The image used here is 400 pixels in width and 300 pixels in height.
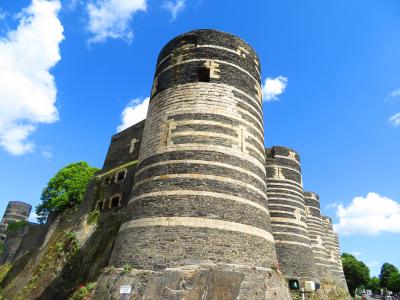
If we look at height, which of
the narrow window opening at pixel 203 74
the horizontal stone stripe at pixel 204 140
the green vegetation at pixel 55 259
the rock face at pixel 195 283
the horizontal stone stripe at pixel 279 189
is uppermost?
the narrow window opening at pixel 203 74

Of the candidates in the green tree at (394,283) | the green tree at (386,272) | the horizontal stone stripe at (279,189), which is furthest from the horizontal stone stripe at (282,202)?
the green tree at (386,272)

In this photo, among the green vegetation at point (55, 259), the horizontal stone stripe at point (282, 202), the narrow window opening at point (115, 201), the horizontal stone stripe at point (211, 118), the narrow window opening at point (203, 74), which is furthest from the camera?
the horizontal stone stripe at point (282, 202)

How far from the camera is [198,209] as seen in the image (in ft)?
36.5

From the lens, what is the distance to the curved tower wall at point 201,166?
35.5 ft

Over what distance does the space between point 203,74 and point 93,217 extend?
13628mm

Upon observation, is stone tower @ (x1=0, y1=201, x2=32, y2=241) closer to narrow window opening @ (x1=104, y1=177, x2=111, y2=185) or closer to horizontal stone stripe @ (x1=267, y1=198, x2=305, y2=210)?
narrow window opening @ (x1=104, y1=177, x2=111, y2=185)

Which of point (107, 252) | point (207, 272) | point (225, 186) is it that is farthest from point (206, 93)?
point (107, 252)

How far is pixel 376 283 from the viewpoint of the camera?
95625 mm

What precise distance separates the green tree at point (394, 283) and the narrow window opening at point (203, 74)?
83.5 meters

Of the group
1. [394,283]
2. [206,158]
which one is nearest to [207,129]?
[206,158]

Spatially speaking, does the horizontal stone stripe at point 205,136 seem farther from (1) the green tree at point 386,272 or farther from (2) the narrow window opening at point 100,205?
(1) the green tree at point 386,272

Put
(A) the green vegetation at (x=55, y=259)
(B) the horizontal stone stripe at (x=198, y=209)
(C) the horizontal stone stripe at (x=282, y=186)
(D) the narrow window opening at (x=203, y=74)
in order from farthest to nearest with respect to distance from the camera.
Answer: (C) the horizontal stone stripe at (x=282, y=186) → (A) the green vegetation at (x=55, y=259) → (D) the narrow window opening at (x=203, y=74) → (B) the horizontal stone stripe at (x=198, y=209)

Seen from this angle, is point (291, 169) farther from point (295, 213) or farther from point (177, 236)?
point (177, 236)

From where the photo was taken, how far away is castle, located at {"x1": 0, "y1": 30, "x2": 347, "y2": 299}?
10.8m
